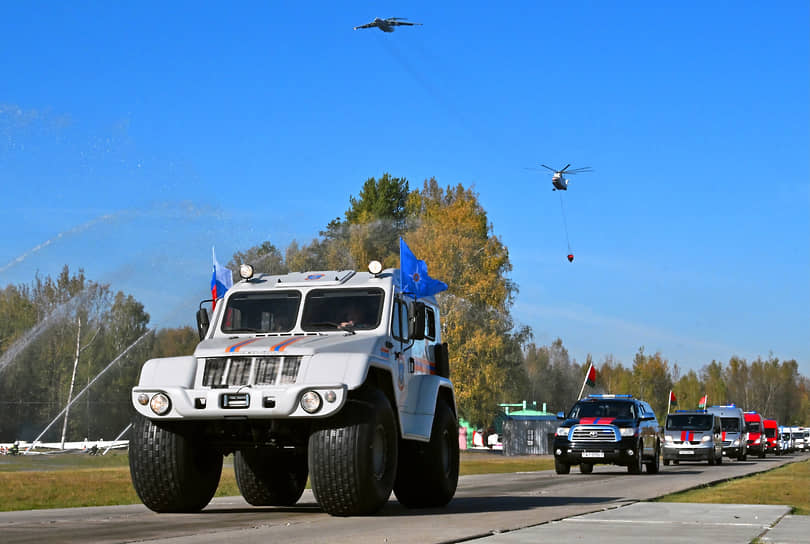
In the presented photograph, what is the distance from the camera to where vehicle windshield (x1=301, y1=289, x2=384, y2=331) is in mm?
14133

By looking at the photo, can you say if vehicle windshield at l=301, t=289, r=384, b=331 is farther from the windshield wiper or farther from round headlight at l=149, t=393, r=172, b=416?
round headlight at l=149, t=393, r=172, b=416

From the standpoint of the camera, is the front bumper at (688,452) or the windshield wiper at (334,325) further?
the front bumper at (688,452)

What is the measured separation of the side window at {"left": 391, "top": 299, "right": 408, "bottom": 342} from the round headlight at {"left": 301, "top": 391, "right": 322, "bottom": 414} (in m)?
2.29

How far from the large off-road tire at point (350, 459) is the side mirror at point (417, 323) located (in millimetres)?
1907

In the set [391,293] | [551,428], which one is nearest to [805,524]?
[391,293]

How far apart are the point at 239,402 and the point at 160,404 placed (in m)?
0.92

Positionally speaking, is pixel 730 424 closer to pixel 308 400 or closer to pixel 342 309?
pixel 342 309

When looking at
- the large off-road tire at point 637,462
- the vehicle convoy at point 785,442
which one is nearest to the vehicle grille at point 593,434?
the large off-road tire at point 637,462

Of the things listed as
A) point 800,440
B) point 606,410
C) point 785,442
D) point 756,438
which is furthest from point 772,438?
point 606,410

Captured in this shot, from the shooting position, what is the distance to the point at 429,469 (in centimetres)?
1488

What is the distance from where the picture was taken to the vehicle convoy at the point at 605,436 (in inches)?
1188

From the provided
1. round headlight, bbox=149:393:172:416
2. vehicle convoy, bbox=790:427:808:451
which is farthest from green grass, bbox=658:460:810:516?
vehicle convoy, bbox=790:427:808:451

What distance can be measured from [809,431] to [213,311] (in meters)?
115

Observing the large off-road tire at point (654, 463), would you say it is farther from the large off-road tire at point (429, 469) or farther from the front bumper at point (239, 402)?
the front bumper at point (239, 402)
